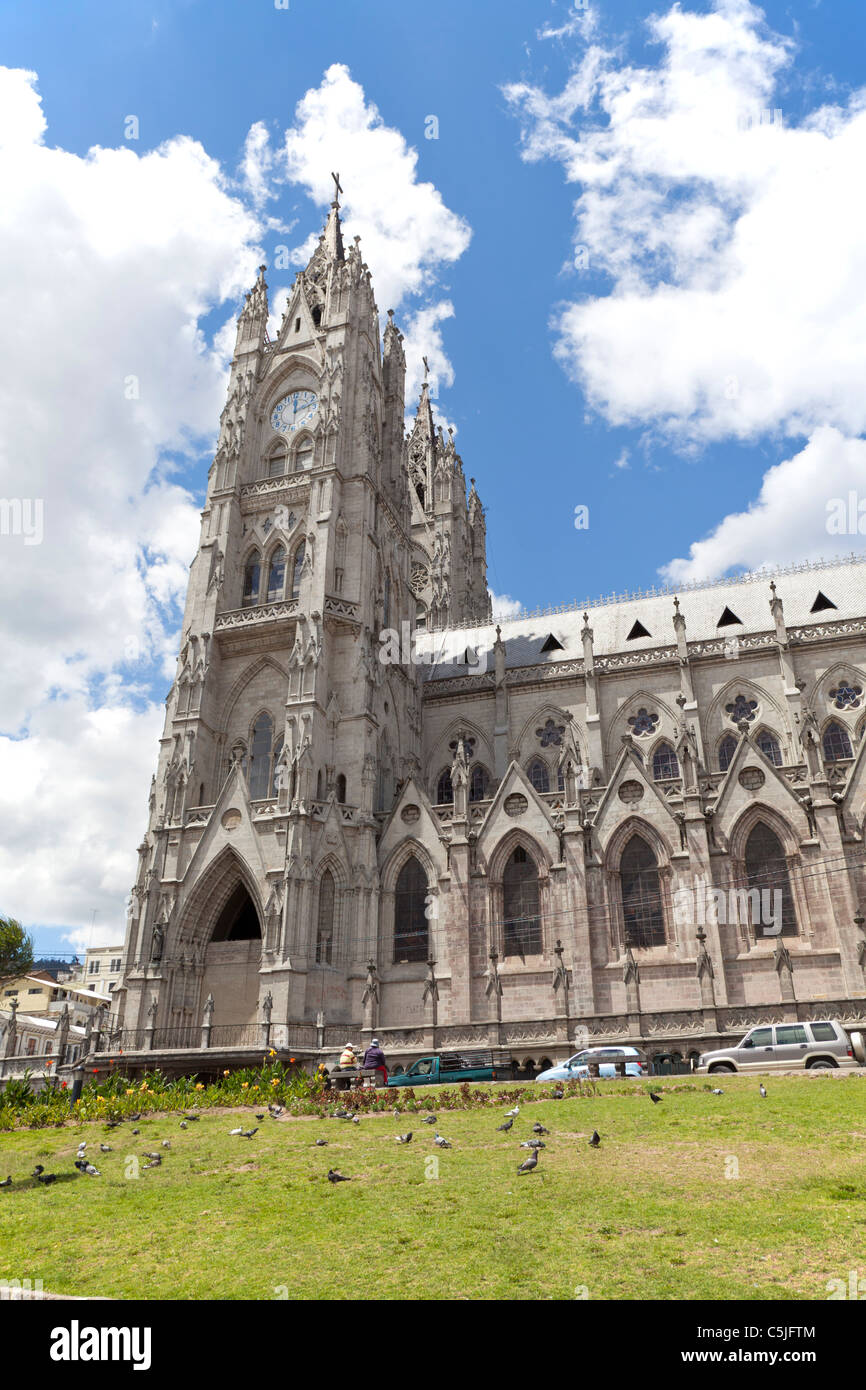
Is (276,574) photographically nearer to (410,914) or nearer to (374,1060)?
(410,914)

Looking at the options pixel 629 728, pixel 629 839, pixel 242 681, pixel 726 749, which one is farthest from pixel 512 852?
pixel 242 681

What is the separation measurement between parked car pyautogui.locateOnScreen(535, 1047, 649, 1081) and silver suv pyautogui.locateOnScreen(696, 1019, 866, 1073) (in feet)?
7.52

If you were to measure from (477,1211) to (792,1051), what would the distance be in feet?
51.1

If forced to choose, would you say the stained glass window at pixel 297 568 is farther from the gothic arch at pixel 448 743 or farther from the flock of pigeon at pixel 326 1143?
the flock of pigeon at pixel 326 1143

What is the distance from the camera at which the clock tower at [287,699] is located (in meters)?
37.6

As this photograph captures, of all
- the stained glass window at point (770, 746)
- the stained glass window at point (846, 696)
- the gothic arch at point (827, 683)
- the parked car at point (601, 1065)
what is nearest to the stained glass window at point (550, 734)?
the stained glass window at point (770, 746)

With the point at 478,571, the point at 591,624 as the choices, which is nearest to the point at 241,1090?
the point at 591,624

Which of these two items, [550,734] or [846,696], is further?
[550,734]

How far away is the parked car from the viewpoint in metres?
25.7

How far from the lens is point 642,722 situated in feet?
156

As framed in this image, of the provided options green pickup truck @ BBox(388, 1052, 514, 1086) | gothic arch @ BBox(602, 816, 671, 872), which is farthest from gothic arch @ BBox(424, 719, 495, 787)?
green pickup truck @ BBox(388, 1052, 514, 1086)

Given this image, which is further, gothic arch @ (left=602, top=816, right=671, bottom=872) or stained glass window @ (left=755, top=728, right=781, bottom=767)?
stained glass window @ (left=755, top=728, right=781, bottom=767)

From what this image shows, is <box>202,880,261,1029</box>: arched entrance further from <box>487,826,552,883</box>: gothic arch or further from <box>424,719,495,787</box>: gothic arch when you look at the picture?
<box>424,719,495,787</box>: gothic arch

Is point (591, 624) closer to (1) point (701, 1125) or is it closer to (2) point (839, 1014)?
(2) point (839, 1014)
